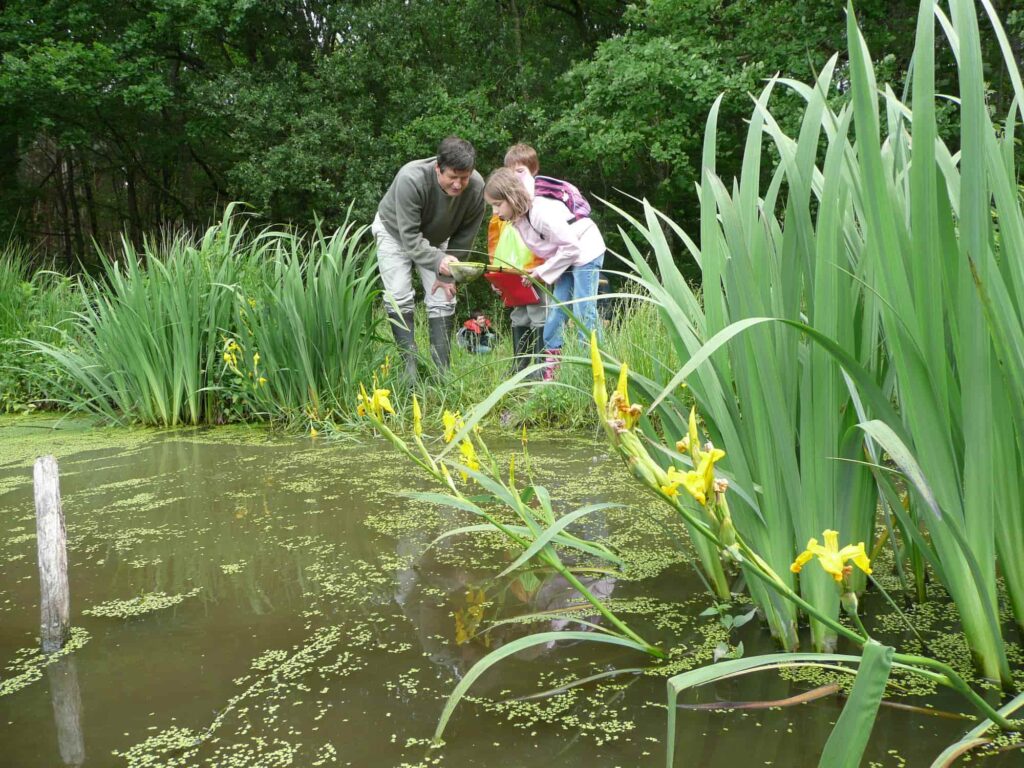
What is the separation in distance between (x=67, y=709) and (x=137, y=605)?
454 millimetres

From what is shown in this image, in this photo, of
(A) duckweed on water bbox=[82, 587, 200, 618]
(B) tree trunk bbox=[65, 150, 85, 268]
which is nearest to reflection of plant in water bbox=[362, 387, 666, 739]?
(A) duckweed on water bbox=[82, 587, 200, 618]

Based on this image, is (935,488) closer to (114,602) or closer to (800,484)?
(800,484)

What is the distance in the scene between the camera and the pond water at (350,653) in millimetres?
1160

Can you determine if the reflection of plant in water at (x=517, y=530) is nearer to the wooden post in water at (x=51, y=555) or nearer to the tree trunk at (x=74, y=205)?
the wooden post in water at (x=51, y=555)

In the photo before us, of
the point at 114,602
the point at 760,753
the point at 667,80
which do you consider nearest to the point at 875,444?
the point at 760,753

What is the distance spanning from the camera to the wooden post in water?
1.52 meters

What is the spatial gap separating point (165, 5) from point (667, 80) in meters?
6.56

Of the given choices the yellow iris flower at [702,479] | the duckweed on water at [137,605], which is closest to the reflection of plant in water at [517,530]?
the yellow iris flower at [702,479]

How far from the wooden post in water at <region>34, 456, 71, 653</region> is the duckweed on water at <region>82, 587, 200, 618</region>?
169mm

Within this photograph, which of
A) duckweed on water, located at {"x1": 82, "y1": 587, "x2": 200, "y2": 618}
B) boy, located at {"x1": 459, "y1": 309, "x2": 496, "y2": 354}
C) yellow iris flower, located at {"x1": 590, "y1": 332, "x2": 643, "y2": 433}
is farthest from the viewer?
boy, located at {"x1": 459, "y1": 309, "x2": 496, "y2": 354}

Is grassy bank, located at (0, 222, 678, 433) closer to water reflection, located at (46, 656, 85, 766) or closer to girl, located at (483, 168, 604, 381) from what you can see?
girl, located at (483, 168, 604, 381)

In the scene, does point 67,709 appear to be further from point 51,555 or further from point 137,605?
point 137,605

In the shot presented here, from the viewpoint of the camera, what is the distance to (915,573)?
1518 millimetres

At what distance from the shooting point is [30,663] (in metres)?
1.50
